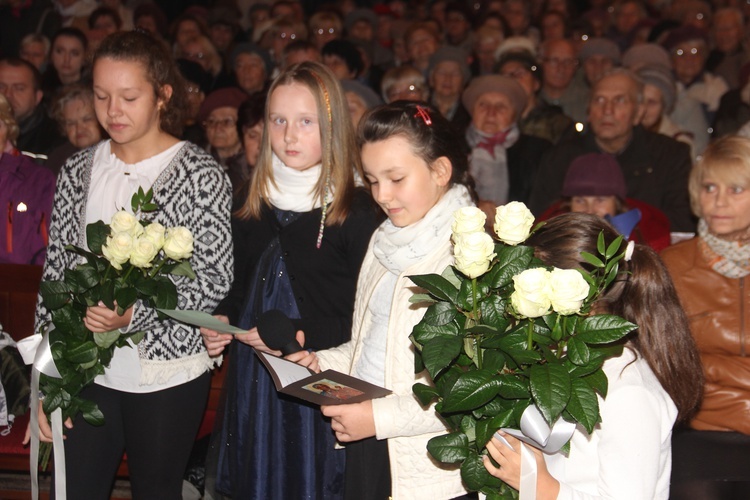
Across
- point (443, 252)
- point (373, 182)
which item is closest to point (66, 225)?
point (373, 182)

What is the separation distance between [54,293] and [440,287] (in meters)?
1.38

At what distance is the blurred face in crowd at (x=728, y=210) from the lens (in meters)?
3.62

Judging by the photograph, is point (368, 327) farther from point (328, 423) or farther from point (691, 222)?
point (691, 222)

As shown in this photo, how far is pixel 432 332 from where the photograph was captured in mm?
2037

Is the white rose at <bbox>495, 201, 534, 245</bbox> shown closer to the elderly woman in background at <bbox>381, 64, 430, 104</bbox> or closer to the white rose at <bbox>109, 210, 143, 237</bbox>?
the white rose at <bbox>109, 210, 143, 237</bbox>

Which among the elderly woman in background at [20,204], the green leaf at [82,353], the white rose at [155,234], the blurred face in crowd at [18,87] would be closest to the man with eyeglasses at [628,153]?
the elderly woman in background at [20,204]

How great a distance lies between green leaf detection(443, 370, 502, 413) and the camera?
193cm

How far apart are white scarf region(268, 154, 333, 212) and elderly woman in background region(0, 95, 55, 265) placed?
5.34ft

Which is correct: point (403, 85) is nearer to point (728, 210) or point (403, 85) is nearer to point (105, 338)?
point (728, 210)

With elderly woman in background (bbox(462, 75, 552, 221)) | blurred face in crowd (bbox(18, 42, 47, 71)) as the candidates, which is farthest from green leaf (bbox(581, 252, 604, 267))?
blurred face in crowd (bbox(18, 42, 47, 71))

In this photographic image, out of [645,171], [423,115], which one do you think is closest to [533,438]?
[423,115]

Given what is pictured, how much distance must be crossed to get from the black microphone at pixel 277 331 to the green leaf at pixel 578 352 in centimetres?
110

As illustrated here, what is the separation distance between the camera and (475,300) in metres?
2.00

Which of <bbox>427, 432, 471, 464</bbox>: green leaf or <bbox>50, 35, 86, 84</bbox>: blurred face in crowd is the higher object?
<bbox>50, 35, 86, 84</bbox>: blurred face in crowd
